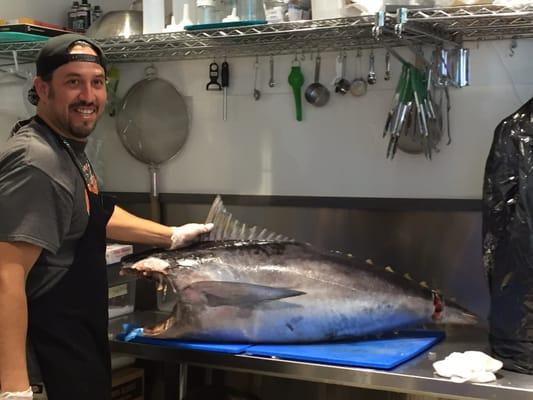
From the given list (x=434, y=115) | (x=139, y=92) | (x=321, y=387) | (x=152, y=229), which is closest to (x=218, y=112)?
(x=139, y=92)

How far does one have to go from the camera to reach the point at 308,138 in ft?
7.76

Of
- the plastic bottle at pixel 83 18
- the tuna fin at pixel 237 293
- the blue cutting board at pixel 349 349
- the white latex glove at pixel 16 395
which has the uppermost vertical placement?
the plastic bottle at pixel 83 18

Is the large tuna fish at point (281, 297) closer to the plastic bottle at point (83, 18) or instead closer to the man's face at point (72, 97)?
the man's face at point (72, 97)

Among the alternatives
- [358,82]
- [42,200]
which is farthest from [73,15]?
[42,200]

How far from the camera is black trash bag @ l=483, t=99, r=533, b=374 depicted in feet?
5.41

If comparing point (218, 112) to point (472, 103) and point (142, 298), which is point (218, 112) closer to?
point (142, 298)

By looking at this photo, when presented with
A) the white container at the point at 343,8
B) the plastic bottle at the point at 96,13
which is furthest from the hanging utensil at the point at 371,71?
the plastic bottle at the point at 96,13

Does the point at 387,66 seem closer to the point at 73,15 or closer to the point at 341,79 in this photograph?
the point at 341,79

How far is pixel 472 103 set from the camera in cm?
213

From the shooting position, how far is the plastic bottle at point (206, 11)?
207cm

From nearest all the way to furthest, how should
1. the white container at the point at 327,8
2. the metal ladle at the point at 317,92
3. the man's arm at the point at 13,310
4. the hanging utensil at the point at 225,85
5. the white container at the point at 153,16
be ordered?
1. the man's arm at the point at 13,310
2. the white container at the point at 327,8
3. the white container at the point at 153,16
4. the metal ladle at the point at 317,92
5. the hanging utensil at the point at 225,85

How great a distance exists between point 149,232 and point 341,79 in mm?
760

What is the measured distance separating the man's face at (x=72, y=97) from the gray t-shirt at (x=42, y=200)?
45 mm

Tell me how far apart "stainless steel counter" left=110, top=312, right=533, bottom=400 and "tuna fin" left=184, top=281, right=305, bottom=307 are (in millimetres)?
137
